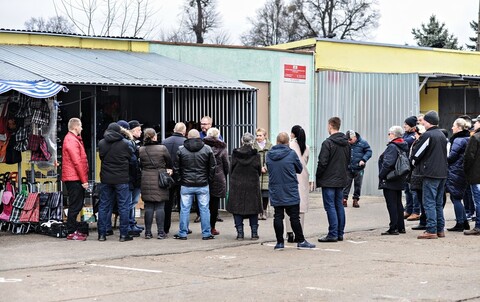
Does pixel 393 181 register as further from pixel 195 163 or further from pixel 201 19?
pixel 201 19

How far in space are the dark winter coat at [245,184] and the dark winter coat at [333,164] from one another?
99 centimetres

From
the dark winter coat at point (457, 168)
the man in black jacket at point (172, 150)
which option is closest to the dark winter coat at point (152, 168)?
the man in black jacket at point (172, 150)

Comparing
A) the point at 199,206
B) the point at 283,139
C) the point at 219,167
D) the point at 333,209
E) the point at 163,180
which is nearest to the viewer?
the point at 283,139

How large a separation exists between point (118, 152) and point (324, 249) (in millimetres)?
3411

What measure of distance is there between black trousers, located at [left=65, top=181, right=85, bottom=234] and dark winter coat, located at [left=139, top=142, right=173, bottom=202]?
Answer: 958mm

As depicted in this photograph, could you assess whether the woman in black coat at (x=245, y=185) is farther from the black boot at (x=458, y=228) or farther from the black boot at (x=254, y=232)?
the black boot at (x=458, y=228)

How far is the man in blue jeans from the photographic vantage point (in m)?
13.5

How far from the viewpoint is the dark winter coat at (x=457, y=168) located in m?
14.6

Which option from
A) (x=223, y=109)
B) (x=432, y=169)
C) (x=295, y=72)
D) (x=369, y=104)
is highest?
(x=295, y=72)

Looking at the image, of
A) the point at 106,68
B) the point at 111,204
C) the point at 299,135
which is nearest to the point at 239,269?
the point at 299,135

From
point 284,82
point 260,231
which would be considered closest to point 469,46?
point 284,82

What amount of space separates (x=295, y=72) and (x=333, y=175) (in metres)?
9.76

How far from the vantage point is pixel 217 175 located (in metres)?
14.7

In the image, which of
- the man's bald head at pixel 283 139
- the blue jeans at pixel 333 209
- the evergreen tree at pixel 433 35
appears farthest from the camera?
the evergreen tree at pixel 433 35
